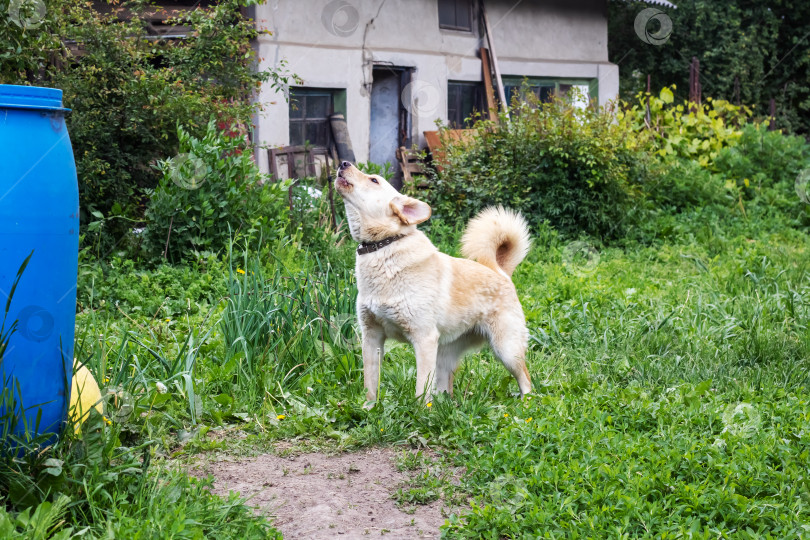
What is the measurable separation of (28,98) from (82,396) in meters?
1.13

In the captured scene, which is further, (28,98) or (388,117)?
(388,117)

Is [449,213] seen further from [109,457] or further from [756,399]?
[109,457]

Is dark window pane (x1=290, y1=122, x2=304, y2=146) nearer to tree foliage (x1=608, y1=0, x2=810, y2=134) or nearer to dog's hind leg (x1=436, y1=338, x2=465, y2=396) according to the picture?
dog's hind leg (x1=436, y1=338, x2=465, y2=396)

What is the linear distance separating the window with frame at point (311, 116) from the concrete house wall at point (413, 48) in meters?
0.26

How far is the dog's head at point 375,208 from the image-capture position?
3998 mm

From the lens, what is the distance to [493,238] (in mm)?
4594

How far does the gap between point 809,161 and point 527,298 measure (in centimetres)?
780

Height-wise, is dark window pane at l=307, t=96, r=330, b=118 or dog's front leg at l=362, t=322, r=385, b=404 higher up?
dark window pane at l=307, t=96, r=330, b=118

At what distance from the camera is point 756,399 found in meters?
4.02

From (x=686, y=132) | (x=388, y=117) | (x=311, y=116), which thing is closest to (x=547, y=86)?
(x=686, y=132)

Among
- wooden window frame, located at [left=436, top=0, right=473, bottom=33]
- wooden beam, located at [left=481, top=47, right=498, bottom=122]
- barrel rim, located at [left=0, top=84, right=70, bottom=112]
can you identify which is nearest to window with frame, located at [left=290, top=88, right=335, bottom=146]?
wooden window frame, located at [left=436, top=0, right=473, bottom=33]

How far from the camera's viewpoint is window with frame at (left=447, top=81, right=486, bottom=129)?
1337 centimetres

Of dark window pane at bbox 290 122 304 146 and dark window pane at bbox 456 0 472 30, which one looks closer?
dark window pane at bbox 290 122 304 146

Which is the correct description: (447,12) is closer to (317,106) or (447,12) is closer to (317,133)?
(317,106)
